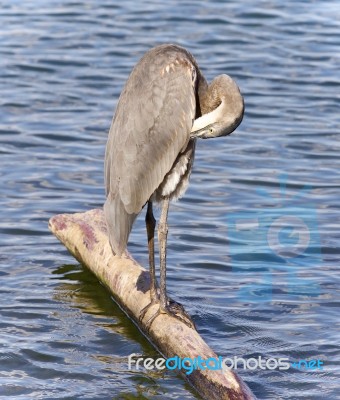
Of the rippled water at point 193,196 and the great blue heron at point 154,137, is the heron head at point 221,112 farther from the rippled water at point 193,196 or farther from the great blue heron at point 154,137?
→ the rippled water at point 193,196

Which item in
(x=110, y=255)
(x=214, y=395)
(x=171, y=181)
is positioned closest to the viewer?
(x=214, y=395)

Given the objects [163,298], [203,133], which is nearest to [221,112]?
[203,133]

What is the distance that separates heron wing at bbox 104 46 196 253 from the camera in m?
7.97

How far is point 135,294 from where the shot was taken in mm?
8188

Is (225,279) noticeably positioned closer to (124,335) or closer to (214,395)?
(124,335)

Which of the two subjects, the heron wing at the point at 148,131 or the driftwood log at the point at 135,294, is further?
the heron wing at the point at 148,131

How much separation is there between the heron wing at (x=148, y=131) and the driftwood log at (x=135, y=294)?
0.42 meters

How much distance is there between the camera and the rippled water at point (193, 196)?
7.98m

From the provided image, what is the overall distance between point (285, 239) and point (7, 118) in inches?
184

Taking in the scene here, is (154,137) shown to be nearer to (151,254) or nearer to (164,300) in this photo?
(151,254)

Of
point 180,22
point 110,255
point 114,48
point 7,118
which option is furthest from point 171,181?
point 180,22

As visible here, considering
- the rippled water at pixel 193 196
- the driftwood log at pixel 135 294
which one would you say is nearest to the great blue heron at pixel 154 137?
the driftwood log at pixel 135 294

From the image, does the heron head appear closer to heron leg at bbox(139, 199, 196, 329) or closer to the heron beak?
the heron beak

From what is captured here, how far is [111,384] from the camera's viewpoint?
7516 mm
